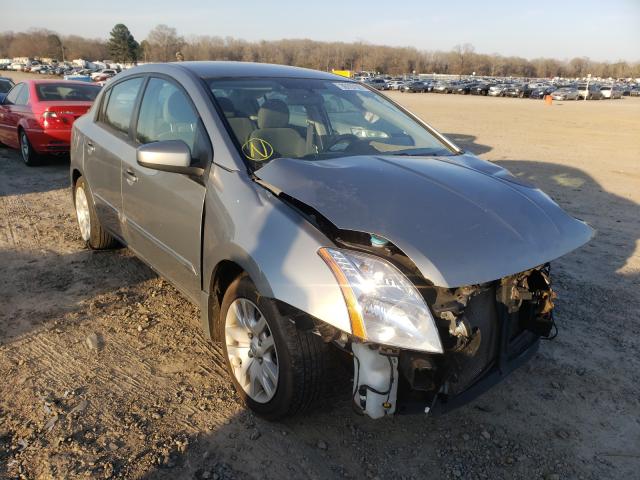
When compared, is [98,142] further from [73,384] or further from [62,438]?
[62,438]

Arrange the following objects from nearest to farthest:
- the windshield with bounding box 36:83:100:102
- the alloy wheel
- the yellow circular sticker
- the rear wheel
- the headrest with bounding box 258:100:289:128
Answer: the alloy wheel
the yellow circular sticker
the headrest with bounding box 258:100:289:128
the rear wheel
the windshield with bounding box 36:83:100:102

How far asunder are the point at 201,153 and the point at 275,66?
1.35 meters

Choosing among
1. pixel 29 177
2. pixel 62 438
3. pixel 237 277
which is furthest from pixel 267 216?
pixel 29 177

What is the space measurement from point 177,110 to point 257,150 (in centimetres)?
75

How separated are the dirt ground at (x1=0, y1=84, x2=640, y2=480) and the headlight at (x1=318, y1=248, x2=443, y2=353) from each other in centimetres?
70

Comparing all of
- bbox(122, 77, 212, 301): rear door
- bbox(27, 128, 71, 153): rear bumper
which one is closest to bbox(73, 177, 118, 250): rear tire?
bbox(122, 77, 212, 301): rear door

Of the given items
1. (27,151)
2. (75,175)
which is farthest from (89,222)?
(27,151)

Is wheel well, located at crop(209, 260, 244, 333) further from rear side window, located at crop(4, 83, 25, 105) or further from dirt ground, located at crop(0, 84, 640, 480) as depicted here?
rear side window, located at crop(4, 83, 25, 105)

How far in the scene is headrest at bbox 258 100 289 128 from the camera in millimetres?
3131

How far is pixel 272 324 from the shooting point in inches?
94.6

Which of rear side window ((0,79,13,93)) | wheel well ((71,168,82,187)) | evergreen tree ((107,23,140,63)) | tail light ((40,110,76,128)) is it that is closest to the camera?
wheel well ((71,168,82,187))

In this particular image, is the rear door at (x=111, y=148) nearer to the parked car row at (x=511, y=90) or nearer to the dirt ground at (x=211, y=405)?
the dirt ground at (x=211, y=405)

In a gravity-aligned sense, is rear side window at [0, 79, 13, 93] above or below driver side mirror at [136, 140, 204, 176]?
above

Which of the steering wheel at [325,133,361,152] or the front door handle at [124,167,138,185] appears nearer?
the steering wheel at [325,133,361,152]
